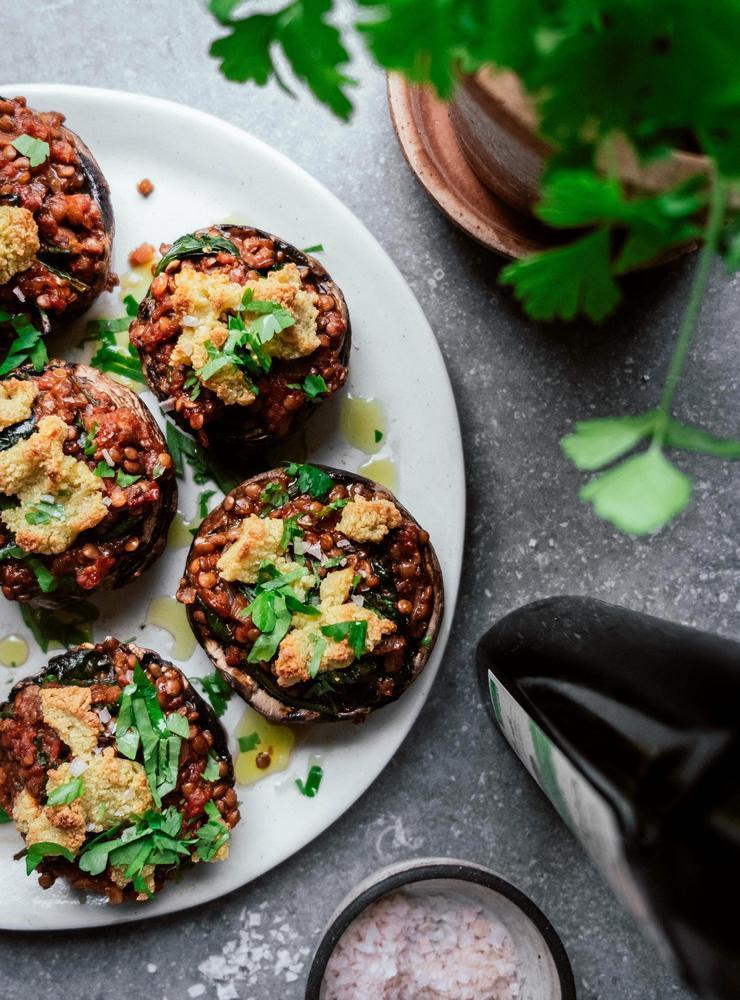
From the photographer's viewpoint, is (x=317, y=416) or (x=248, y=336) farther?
(x=317, y=416)

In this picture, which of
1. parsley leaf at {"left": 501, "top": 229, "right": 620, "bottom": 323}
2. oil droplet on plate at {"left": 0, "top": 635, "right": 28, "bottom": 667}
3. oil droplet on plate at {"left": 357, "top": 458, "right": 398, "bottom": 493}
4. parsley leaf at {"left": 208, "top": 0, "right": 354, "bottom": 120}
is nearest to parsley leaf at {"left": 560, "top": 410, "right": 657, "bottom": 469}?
parsley leaf at {"left": 501, "top": 229, "right": 620, "bottom": 323}

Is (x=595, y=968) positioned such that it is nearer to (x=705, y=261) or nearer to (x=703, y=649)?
(x=703, y=649)

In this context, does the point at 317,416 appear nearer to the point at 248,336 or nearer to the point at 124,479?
the point at 248,336

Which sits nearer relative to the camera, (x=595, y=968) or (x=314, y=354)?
(x=314, y=354)

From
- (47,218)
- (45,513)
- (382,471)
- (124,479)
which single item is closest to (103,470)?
(124,479)

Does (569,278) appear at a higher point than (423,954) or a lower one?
higher

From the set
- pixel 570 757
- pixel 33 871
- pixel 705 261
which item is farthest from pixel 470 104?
pixel 33 871

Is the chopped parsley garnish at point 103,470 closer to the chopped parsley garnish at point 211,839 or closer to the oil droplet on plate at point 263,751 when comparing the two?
the oil droplet on plate at point 263,751
